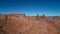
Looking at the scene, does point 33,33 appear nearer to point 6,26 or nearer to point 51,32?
point 51,32

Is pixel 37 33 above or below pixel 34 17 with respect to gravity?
below

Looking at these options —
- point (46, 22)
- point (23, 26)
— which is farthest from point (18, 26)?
point (46, 22)

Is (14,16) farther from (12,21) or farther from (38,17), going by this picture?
(38,17)

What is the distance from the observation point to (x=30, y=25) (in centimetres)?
→ 961

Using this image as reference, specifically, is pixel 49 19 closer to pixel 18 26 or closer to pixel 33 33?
pixel 33 33

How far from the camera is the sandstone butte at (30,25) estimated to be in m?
9.39

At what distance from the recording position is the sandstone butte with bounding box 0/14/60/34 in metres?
9.39

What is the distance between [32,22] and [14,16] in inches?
A: 51.2

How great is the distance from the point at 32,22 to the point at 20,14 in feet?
3.20

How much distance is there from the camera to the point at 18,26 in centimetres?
953

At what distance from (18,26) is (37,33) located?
1.35 metres

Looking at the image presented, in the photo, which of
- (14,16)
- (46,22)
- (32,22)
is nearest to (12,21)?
(14,16)

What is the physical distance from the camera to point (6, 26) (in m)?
9.61

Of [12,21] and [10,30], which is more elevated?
[12,21]
